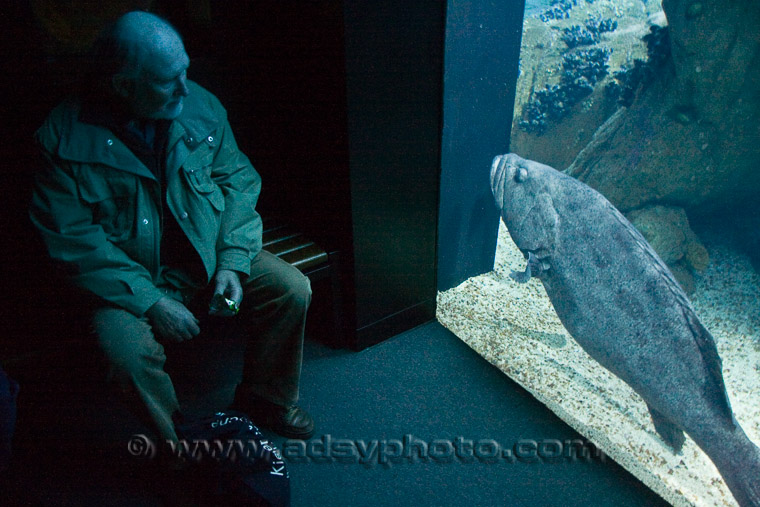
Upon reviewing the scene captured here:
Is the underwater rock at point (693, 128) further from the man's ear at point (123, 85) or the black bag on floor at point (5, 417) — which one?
the black bag on floor at point (5, 417)

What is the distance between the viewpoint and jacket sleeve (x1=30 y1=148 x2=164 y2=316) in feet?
4.31

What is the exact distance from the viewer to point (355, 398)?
203 cm

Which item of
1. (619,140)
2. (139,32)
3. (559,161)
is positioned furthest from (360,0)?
(559,161)

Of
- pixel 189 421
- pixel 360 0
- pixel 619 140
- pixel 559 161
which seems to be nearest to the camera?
pixel 189 421

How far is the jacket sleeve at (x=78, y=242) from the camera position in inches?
51.7

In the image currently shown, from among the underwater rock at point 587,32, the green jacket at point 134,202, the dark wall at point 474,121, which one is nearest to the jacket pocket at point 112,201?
the green jacket at point 134,202

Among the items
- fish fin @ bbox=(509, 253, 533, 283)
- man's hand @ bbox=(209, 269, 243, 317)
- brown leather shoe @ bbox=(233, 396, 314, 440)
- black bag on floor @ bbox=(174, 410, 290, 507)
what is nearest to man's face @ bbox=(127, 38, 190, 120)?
man's hand @ bbox=(209, 269, 243, 317)

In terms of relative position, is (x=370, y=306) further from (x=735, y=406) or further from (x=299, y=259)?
(x=735, y=406)

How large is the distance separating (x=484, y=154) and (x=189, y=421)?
3.16 metres

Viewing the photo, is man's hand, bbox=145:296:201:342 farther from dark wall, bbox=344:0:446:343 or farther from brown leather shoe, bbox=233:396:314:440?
dark wall, bbox=344:0:446:343

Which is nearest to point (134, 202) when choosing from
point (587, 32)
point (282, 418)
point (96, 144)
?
point (96, 144)

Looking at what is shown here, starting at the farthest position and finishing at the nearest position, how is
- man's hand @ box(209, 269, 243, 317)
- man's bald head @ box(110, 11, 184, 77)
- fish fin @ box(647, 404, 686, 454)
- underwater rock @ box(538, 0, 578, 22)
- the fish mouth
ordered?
1. underwater rock @ box(538, 0, 578, 22)
2. the fish mouth
3. fish fin @ box(647, 404, 686, 454)
4. man's hand @ box(209, 269, 243, 317)
5. man's bald head @ box(110, 11, 184, 77)

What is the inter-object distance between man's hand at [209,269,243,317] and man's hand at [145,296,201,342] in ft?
0.40

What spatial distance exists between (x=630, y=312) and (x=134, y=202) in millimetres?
2702
